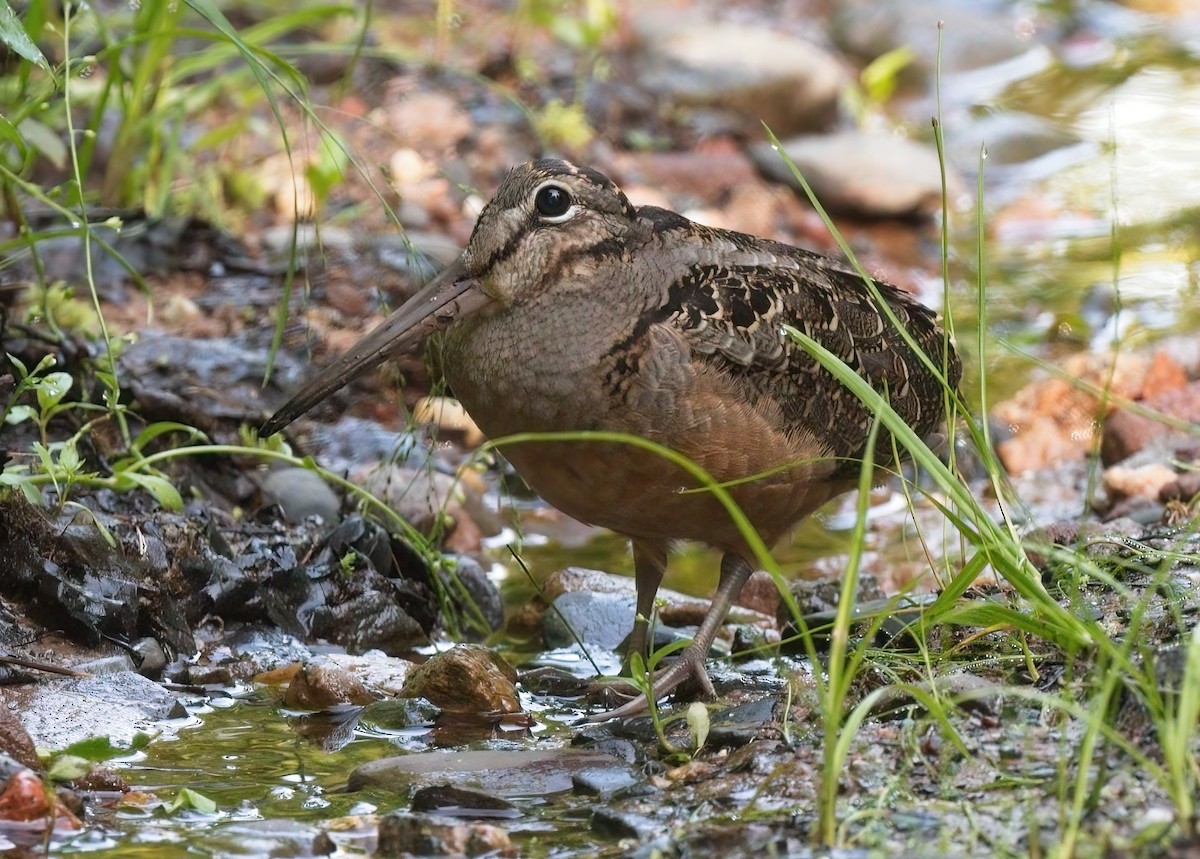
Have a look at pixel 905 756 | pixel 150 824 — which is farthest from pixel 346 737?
pixel 905 756

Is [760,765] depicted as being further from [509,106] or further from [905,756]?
[509,106]

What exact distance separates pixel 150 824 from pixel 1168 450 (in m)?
4.57

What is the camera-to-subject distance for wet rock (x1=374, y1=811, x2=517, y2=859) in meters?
2.98

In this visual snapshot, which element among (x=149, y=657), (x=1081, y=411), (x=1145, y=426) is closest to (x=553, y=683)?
(x=149, y=657)

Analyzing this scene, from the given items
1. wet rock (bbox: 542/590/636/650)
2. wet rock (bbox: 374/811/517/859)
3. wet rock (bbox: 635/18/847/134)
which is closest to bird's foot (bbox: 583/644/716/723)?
wet rock (bbox: 542/590/636/650)

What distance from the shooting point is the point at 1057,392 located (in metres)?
7.40

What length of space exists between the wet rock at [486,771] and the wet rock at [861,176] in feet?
22.2

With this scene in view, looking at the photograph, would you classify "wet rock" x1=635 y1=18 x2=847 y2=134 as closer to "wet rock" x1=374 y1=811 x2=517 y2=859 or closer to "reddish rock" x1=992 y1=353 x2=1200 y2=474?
"reddish rock" x1=992 y1=353 x2=1200 y2=474

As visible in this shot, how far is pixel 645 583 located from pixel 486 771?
140 cm

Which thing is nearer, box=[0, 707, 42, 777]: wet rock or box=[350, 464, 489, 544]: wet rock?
box=[0, 707, 42, 777]: wet rock

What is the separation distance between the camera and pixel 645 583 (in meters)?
4.82

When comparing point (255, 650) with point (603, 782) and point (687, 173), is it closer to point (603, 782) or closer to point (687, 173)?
point (603, 782)

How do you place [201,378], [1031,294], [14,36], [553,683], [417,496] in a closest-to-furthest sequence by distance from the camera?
[14,36] → [553,683] → [417,496] → [201,378] → [1031,294]

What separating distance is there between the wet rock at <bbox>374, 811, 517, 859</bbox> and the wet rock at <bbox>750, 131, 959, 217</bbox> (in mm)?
7317
